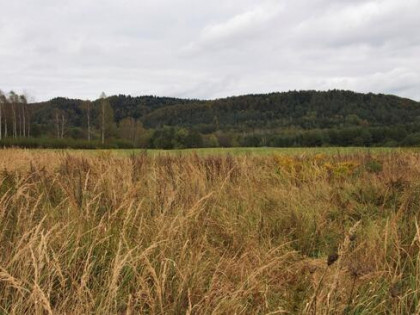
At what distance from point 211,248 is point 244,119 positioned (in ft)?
509

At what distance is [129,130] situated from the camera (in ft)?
320

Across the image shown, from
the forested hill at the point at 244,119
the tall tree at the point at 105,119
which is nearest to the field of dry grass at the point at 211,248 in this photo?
the forested hill at the point at 244,119

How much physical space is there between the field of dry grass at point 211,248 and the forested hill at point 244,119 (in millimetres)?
69300

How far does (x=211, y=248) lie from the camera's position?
3.48 meters

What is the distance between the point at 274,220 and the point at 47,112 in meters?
127

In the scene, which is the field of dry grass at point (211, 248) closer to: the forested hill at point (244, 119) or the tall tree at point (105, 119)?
the forested hill at point (244, 119)

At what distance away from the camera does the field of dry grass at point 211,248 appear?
2.23 meters

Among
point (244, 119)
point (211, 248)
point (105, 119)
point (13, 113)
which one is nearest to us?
point (211, 248)

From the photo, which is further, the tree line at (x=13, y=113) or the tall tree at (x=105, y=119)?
the tall tree at (x=105, y=119)

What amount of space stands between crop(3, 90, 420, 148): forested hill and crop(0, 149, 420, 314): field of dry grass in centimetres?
6930

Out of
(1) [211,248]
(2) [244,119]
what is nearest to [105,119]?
(1) [211,248]

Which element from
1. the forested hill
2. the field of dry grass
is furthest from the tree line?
the field of dry grass

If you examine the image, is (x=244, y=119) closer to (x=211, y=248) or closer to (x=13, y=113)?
(x=13, y=113)

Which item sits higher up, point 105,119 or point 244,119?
point 244,119
